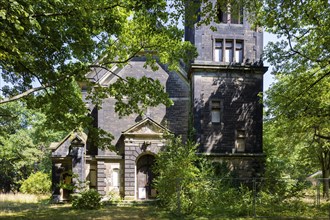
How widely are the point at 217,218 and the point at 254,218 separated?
59.2 inches

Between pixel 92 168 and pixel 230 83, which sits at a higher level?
pixel 230 83

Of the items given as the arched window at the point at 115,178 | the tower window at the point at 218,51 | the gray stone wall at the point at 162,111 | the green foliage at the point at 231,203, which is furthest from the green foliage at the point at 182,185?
the tower window at the point at 218,51

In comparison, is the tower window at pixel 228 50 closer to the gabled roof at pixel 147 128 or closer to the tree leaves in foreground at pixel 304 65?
the tree leaves in foreground at pixel 304 65

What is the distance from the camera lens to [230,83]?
2092cm

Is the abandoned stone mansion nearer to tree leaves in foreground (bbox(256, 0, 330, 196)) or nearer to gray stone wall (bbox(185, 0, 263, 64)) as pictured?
gray stone wall (bbox(185, 0, 263, 64))

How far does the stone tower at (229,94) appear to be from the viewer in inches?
798

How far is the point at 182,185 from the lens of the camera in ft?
48.6

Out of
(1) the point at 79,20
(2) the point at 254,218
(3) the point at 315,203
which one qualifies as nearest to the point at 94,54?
(1) the point at 79,20

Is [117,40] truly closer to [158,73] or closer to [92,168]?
[158,73]

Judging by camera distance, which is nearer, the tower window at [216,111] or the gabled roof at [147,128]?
the tower window at [216,111]

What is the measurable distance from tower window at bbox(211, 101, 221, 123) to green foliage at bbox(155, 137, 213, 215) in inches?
185

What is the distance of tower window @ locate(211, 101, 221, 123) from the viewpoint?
20719 millimetres

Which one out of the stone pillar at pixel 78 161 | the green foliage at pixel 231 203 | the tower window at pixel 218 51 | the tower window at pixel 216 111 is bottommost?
the green foliage at pixel 231 203

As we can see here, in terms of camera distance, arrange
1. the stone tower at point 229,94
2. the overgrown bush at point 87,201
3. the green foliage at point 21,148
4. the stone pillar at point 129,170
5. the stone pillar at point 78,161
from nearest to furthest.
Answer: the overgrown bush at point 87,201 → the stone tower at point 229,94 → the stone pillar at point 129,170 → the stone pillar at point 78,161 → the green foliage at point 21,148
